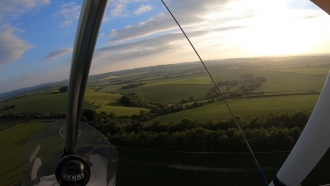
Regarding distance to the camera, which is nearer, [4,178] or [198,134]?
[4,178]

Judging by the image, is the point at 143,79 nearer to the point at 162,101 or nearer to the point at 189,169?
the point at 162,101

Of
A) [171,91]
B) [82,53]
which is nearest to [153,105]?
[171,91]

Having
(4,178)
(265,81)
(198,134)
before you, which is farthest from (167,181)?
(265,81)

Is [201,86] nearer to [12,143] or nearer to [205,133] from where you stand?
[205,133]

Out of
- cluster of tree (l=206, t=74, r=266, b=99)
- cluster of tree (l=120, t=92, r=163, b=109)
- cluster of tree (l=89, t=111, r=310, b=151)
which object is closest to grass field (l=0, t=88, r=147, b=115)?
cluster of tree (l=120, t=92, r=163, b=109)

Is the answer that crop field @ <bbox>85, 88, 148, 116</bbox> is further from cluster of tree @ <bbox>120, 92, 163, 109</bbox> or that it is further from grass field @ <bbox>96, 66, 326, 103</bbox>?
grass field @ <bbox>96, 66, 326, 103</bbox>

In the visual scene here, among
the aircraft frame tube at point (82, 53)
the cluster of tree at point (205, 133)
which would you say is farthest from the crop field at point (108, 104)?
the aircraft frame tube at point (82, 53)
